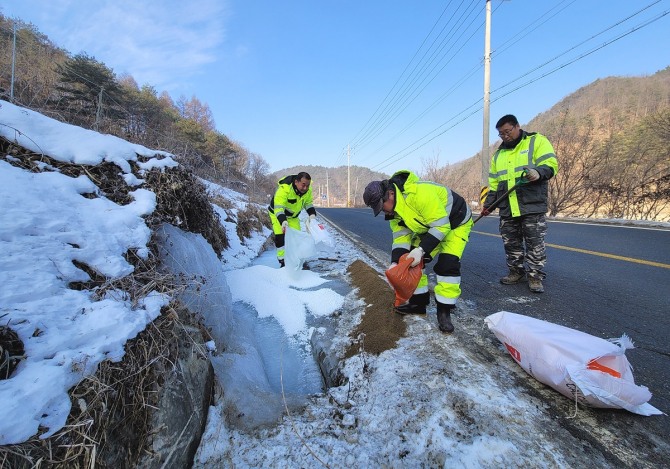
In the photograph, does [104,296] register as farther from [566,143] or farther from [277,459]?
[566,143]

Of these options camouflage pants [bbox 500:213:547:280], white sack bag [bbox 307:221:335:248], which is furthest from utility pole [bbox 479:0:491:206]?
camouflage pants [bbox 500:213:547:280]

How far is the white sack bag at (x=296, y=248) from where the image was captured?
4477 mm

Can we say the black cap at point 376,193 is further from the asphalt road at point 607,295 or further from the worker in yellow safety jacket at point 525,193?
the worker in yellow safety jacket at point 525,193

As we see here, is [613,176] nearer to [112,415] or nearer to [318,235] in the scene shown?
[318,235]

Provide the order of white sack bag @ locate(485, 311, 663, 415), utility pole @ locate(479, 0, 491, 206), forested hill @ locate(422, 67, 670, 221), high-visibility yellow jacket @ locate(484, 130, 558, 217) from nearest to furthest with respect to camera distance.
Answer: white sack bag @ locate(485, 311, 663, 415), high-visibility yellow jacket @ locate(484, 130, 558, 217), forested hill @ locate(422, 67, 670, 221), utility pole @ locate(479, 0, 491, 206)

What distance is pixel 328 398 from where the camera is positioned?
2025 millimetres

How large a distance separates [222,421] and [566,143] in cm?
1688

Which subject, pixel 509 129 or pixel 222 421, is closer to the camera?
pixel 222 421

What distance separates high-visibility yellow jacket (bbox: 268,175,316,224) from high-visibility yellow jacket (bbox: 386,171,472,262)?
2480mm

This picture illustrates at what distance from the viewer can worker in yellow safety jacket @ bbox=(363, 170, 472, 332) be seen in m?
2.38

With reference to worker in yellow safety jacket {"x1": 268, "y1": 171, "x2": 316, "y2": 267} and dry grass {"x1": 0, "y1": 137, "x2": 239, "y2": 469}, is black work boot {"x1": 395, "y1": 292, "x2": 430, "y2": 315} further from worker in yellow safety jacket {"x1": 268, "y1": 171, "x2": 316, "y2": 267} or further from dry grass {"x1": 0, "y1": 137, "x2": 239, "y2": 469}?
worker in yellow safety jacket {"x1": 268, "y1": 171, "x2": 316, "y2": 267}

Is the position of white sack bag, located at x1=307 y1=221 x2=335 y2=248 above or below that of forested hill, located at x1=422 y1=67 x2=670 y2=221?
below

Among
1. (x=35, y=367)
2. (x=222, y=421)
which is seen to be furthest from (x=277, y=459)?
(x=35, y=367)

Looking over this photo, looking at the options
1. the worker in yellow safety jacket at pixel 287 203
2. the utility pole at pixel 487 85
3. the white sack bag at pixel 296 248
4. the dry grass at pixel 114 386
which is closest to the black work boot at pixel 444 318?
the dry grass at pixel 114 386
